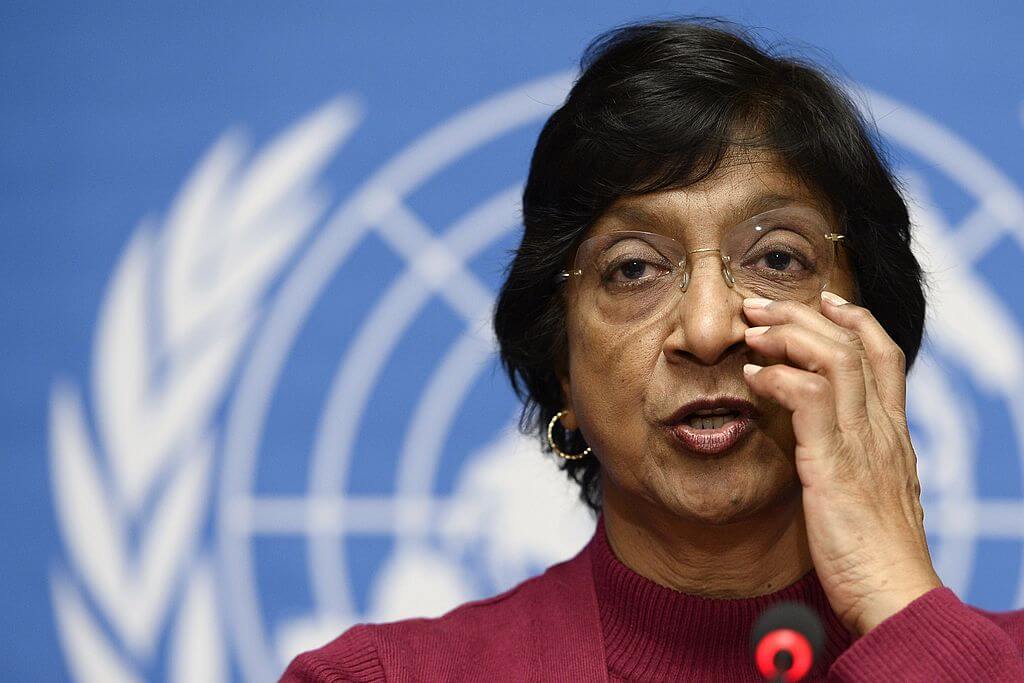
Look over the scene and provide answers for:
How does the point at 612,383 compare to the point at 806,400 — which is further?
the point at 612,383

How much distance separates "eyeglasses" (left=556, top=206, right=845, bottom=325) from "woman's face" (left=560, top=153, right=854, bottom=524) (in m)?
0.02

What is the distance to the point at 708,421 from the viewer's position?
1948 mm

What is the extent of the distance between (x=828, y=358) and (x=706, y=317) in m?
0.19

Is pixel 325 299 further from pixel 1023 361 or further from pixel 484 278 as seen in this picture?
pixel 1023 361

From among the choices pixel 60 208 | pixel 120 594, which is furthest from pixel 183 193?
pixel 120 594

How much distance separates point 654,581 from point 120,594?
144cm

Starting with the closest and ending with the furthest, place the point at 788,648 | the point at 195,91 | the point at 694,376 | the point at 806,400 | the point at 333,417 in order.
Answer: the point at 788,648, the point at 806,400, the point at 694,376, the point at 333,417, the point at 195,91

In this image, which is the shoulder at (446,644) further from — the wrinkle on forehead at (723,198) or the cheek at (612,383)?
the wrinkle on forehead at (723,198)

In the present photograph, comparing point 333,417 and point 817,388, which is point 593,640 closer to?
point 817,388

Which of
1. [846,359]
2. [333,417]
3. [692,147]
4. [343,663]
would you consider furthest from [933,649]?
[333,417]

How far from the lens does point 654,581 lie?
2137 mm

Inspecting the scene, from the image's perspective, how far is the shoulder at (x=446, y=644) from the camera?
2.09 metres

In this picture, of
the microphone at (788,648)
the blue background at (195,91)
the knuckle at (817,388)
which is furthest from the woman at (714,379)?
the blue background at (195,91)

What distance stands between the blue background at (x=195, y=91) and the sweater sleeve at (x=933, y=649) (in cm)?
154
